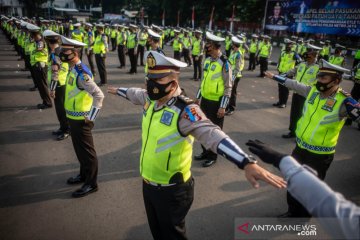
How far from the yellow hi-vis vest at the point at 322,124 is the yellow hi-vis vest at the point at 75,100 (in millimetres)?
3290

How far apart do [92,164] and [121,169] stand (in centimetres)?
92

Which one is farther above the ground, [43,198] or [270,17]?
[270,17]

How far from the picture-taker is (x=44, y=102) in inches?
331

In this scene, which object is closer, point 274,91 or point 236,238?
point 236,238

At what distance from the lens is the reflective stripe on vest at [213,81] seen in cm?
526

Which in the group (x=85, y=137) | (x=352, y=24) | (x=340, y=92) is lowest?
(x=85, y=137)

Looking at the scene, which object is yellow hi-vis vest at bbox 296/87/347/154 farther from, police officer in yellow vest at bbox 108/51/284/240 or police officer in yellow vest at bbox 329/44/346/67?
police officer in yellow vest at bbox 329/44/346/67

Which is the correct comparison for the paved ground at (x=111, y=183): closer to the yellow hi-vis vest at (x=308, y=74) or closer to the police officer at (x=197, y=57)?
the yellow hi-vis vest at (x=308, y=74)

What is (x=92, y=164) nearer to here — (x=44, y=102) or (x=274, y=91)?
(x=44, y=102)

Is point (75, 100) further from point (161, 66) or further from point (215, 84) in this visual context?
point (215, 84)

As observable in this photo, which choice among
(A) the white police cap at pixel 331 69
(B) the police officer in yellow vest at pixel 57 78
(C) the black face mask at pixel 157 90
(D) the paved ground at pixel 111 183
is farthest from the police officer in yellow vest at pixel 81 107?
(A) the white police cap at pixel 331 69

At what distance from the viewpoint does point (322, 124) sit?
3.47 metres

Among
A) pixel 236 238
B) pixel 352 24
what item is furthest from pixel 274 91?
pixel 352 24

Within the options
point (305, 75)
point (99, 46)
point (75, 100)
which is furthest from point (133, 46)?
point (75, 100)
